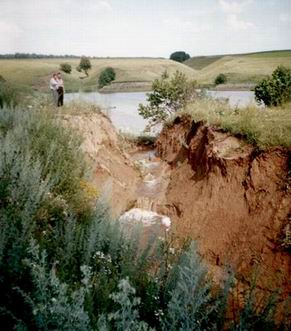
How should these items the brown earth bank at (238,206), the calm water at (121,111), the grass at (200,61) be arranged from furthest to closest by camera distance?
1. the grass at (200,61)
2. the calm water at (121,111)
3. the brown earth bank at (238,206)

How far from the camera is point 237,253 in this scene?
8727mm

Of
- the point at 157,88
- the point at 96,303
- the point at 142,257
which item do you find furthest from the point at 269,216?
the point at 157,88

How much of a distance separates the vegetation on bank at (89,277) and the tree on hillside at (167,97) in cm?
2049

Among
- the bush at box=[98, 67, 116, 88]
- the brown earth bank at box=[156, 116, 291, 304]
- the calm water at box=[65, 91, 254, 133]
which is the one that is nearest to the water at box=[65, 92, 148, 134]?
the calm water at box=[65, 91, 254, 133]

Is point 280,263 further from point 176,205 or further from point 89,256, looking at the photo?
point 89,256

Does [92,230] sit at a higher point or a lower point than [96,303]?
higher

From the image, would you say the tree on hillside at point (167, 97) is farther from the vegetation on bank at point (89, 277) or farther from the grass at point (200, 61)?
→ the grass at point (200, 61)

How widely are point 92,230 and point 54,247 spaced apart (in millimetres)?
501

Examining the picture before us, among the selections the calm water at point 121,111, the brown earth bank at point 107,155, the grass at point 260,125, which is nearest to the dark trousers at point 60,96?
the calm water at point 121,111

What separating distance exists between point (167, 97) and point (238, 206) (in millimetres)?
17191

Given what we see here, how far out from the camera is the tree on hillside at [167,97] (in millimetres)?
25406

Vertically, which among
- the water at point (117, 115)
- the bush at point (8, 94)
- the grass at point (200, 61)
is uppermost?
the grass at point (200, 61)

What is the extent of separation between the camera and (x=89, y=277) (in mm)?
2531

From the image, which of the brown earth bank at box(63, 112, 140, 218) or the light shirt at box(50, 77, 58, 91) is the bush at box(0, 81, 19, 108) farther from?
the light shirt at box(50, 77, 58, 91)
